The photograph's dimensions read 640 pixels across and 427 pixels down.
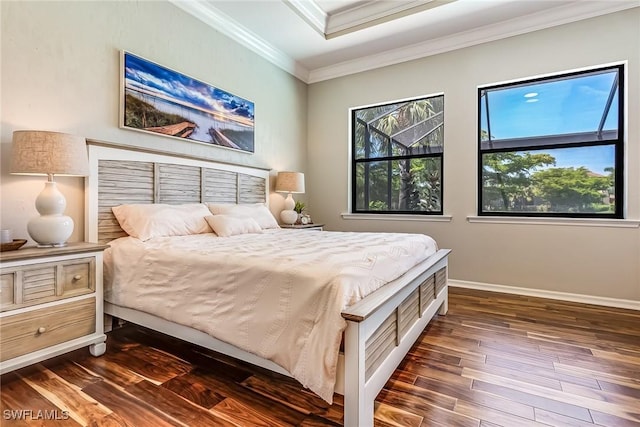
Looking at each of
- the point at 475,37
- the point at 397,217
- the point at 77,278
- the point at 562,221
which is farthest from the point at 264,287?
the point at 475,37

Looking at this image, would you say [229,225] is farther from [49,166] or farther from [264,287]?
[264,287]

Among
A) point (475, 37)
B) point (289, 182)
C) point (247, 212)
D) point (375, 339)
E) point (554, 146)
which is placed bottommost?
point (375, 339)

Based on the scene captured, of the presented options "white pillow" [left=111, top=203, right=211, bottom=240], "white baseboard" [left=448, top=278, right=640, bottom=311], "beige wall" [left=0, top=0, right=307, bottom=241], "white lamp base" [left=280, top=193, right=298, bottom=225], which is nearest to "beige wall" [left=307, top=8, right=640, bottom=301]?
"white baseboard" [left=448, top=278, right=640, bottom=311]

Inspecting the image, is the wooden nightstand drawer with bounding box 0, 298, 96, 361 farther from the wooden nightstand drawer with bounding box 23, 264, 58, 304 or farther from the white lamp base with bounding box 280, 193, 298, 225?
the white lamp base with bounding box 280, 193, 298, 225

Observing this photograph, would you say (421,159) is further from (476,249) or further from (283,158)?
(283,158)

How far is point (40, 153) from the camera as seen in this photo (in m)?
1.86

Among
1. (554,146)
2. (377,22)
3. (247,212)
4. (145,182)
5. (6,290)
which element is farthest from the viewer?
(377,22)

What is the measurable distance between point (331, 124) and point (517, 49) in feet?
7.49

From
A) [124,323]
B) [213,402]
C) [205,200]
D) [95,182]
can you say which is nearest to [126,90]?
[95,182]

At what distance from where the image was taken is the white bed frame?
1288 mm

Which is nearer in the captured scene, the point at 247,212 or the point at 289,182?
the point at 247,212

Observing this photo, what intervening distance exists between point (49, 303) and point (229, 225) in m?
1.25

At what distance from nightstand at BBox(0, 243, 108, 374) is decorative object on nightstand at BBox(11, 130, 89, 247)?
0.35ft

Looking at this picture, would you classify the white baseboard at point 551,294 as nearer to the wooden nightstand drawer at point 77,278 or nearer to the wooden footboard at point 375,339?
the wooden footboard at point 375,339
